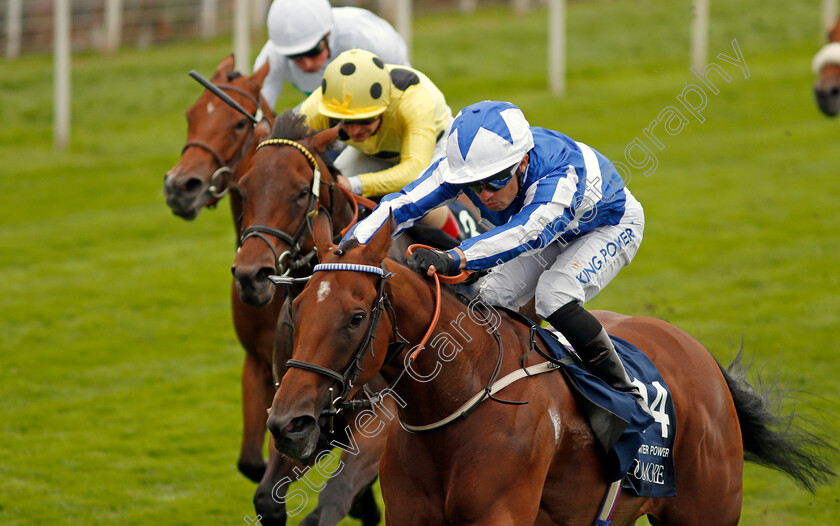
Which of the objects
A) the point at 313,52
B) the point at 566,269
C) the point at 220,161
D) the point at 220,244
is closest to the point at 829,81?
the point at 313,52

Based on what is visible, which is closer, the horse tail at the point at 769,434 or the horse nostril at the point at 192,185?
the horse tail at the point at 769,434

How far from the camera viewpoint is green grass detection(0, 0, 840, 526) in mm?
6207

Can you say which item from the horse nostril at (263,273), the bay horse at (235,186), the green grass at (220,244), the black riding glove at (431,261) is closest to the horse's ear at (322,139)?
the bay horse at (235,186)

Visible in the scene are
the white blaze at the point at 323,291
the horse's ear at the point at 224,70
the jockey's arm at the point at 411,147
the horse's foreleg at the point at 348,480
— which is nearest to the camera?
the white blaze at the point at 323,291

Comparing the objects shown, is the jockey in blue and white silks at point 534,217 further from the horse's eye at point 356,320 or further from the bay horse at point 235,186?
the bay horse at point 235,186

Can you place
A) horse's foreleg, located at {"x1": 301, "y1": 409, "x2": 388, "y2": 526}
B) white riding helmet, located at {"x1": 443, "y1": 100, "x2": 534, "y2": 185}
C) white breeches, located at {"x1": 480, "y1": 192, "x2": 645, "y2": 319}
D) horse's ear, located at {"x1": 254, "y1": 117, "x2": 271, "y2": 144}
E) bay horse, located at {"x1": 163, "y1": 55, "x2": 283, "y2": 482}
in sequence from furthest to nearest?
bay horse, located at {"x1": 163, "y1": 55, "x2": 283, "y2": 482} < horse's ear, located at {"x1": 254, "y1": 117, "x2": 271, "y2": 144} < horse's foreleg, located at {"x1": 301, "y1": 409, "x2": 388, "y2": 526} < white breeches, located at {"x1": 480, "y1": 192, "x2": 645, "y2": 319} < white riding helmet, located at {"x1": 443, "y1": 100, "x2": 534, "y2": 185}

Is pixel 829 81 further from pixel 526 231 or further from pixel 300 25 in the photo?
pixel 526 231

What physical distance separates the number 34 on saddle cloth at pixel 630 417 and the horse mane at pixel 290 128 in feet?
4.67

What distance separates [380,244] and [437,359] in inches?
16.3

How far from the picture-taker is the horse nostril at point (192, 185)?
5223 millimetres

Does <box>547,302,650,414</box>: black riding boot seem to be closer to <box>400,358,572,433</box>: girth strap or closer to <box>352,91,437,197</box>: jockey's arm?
<box>400,358,572,433</box>: girth strap

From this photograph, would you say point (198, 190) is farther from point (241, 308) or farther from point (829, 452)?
point (829, 452)

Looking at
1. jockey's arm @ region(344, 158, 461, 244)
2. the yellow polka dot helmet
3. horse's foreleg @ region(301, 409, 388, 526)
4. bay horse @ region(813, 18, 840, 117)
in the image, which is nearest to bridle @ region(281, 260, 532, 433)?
jockey's arm @ region(344, 158, 461, 244)

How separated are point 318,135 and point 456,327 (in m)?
1.57
